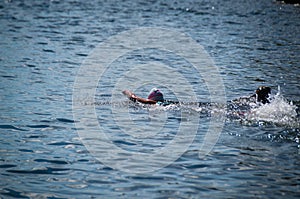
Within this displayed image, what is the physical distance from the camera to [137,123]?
52.7ft

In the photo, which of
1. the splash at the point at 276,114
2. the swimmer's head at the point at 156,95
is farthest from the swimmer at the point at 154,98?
the splash at the point at 276,114

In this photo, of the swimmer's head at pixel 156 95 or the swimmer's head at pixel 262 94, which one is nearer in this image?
the swimmer's head at pixel 262 94

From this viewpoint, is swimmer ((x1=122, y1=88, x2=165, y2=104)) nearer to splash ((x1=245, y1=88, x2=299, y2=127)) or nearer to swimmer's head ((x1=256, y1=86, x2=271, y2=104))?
splash ((x1=245, y1=88, x2=299, y2=127))

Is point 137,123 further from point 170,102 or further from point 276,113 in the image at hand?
point 276,113

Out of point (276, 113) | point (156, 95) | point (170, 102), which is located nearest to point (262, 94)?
point (276, 113)

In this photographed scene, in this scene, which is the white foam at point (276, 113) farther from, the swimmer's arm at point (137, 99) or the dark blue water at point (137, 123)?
the swimmer's arm at point (137, 99)

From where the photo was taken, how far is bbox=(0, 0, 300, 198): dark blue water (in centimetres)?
1132

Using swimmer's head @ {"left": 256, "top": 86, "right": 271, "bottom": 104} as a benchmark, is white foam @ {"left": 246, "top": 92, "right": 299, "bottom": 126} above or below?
below

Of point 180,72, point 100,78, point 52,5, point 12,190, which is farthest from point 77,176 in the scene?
point 52,5

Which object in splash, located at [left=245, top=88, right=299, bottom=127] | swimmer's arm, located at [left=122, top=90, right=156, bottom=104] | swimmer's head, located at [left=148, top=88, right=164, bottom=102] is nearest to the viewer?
splash, located at [left=245, top=88, right=299, bottom=127]

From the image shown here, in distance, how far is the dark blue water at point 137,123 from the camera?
37.1 ft

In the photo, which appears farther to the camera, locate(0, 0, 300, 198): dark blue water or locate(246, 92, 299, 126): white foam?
locate(246, 92, 299, 126): white foam

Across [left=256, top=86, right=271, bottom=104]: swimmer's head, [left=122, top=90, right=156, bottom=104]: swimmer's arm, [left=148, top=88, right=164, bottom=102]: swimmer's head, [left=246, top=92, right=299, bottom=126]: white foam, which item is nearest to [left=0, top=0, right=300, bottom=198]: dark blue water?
[left=246, top=92, right=299, bottom=126]: white foam

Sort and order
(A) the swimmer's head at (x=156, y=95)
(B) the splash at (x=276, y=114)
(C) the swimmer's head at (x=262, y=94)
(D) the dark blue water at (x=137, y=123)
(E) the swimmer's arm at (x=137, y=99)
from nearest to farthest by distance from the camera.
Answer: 1. (D) the dark blue water at (x=137, y=123)
2. (B) the splash at (x=276, y=114)
3. (C) the swimmer's head at (x=262, y=94)
4. (E) the swimmer's arm at (x=137, y=99)
5. (A) the swimmer's head at (x=156, y=95)
